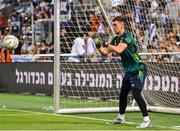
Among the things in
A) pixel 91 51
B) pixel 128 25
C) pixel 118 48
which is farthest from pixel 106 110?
pixel 91 51

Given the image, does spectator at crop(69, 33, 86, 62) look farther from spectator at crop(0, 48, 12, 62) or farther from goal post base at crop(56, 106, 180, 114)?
spectator at crop(0, 48, 12, 62)

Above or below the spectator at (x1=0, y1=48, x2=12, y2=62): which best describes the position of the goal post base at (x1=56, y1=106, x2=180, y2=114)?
below

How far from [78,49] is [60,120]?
7.28m

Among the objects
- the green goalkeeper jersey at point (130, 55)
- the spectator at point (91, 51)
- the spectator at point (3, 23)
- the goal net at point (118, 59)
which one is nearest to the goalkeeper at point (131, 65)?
the green goalkeeper jersey at point (130, 55)

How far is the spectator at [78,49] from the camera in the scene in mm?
18778

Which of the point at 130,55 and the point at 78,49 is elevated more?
the point at 130,55

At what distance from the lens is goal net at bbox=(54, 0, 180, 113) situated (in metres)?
15.4

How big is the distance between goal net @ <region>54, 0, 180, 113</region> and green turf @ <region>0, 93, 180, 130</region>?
125 centimetres

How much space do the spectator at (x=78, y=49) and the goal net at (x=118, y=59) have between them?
7.7 inches

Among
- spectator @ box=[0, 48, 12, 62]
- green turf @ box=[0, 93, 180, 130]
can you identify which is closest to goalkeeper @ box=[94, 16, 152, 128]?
green turf @ box=[0, 93, 180, 130]

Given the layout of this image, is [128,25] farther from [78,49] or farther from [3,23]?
[3,23]

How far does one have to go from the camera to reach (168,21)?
58.2 feet

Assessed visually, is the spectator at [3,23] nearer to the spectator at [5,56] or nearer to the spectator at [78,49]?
the spectator at [5,56]

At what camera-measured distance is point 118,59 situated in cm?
1788
